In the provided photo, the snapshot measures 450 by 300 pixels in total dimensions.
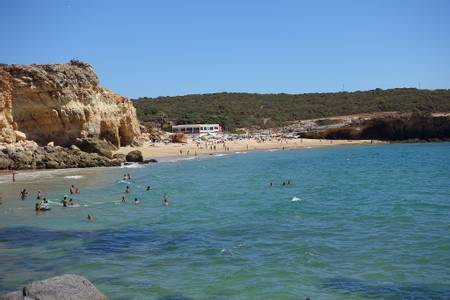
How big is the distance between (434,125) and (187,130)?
1839 inches

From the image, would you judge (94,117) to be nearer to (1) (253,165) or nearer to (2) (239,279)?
(1) (253,165)

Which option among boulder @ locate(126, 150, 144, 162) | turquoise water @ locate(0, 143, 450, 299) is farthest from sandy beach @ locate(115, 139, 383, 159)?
turquoise water @ locate(0, 143, 450, 299)

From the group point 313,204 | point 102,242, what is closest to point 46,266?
point 102,242

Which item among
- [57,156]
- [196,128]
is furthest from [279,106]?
[57,156]

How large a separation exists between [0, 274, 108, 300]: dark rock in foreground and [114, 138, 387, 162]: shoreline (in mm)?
52575

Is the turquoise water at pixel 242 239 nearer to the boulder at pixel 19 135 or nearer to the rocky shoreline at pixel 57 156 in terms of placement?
the rocky shoreline at pixel 57 156

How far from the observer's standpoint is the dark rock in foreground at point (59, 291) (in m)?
9.47

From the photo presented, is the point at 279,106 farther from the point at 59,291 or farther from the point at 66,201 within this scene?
the point at 59,291

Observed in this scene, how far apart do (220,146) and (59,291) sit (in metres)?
73.1

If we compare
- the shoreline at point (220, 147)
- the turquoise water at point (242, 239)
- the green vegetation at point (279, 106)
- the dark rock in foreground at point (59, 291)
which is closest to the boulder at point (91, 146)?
the shoreline at point (220, 147)

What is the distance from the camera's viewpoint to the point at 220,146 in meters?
82.6

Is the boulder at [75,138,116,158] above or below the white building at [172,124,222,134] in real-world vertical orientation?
below

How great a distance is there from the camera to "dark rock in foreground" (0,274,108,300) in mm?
9469

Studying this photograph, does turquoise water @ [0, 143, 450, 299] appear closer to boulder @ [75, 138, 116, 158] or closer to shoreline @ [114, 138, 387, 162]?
boulder @ [75, 138, 116, 158]
